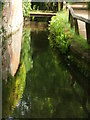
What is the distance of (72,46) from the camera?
298 inches

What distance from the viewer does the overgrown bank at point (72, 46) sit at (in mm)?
6517

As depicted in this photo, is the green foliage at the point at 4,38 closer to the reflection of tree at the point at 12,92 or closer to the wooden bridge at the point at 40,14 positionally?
the reflection of tree at the point at 12,92

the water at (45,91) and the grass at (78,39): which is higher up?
the grass at (78,39)

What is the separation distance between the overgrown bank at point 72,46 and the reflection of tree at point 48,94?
365mm

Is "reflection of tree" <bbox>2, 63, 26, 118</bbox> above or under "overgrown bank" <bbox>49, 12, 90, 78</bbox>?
under

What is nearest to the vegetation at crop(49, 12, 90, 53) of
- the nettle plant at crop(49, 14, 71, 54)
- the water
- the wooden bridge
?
the nettle plant at crop(49, 14, 71, 54)

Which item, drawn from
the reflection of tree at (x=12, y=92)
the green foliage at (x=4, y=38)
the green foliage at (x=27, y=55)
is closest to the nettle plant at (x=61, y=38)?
the green foliage at (x=27, y=55)

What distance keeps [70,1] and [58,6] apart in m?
0.73

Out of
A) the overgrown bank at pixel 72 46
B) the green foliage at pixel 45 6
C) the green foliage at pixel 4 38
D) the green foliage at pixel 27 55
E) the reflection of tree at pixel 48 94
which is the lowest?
the reflection of tree at pixel 48 94

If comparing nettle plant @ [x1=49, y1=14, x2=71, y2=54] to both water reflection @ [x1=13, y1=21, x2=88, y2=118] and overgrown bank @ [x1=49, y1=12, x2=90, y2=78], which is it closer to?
overgrown bank @ [x1=49, y1=12, x2=90, y2=78]

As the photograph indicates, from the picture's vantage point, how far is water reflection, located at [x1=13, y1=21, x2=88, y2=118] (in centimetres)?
489

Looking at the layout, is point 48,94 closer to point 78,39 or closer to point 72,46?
point 72,46

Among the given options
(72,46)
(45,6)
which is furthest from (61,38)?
(45,6)

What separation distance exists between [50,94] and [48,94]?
0.04 meters
